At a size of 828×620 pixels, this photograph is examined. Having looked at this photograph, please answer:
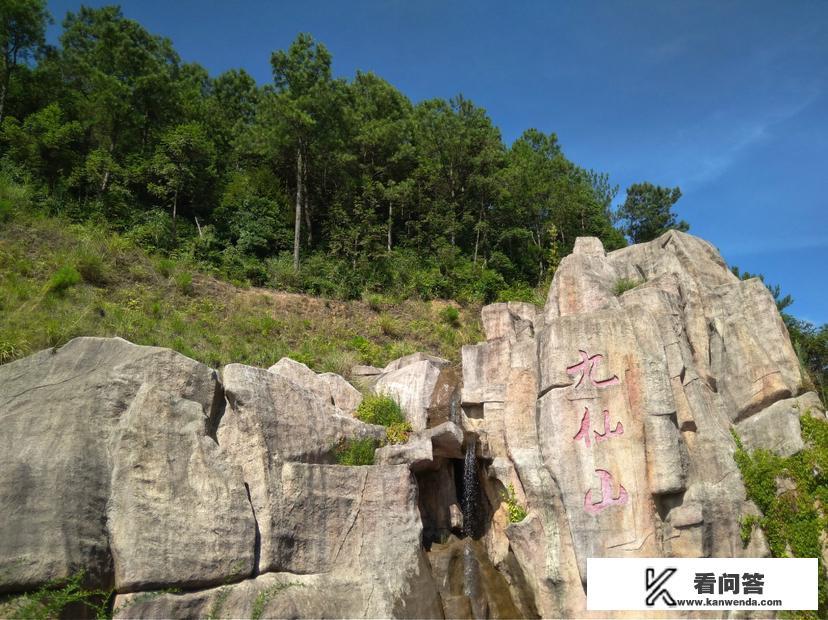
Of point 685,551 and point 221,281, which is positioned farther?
point 221,281

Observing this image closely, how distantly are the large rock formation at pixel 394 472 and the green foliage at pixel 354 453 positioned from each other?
145mm

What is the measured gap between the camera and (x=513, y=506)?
10766 mm

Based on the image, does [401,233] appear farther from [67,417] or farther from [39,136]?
[67,417]

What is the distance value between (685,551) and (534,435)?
322 centimetres

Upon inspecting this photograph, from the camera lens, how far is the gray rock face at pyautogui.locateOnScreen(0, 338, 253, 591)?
790 centimetres

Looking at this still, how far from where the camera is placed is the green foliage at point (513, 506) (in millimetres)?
10586

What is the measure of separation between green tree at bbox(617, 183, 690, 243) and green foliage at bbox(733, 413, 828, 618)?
98.3 ft

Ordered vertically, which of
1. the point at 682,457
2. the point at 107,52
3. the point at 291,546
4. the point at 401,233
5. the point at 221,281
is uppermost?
the point at 107,52

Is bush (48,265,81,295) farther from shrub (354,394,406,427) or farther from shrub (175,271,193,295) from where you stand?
shrub (354,394,406,427)

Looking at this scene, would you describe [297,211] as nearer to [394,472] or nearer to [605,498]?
[394,472]

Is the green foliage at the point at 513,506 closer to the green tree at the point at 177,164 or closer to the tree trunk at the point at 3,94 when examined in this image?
the green tree at the point at 177,164

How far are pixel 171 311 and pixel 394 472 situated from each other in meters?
9.92

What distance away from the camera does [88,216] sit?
2127 centimetres

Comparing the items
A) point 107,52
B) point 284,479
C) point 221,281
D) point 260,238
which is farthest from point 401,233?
point 284,479
